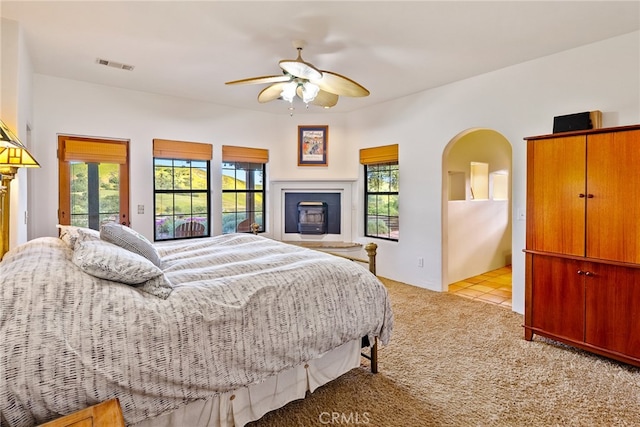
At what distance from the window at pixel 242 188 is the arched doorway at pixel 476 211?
289cm

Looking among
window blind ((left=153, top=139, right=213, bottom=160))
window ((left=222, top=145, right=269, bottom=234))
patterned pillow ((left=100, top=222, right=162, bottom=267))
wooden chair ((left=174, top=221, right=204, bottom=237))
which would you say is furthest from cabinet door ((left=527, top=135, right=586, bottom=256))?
wooden chair ((left=174, top=221, right=204, bottom=237))

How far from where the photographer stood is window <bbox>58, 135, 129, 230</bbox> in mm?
3891

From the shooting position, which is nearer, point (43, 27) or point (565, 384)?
point (565, 384)

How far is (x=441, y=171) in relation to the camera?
4270 millimetres

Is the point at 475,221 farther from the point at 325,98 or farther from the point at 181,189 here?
the point at 181,189

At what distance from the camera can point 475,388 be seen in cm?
220

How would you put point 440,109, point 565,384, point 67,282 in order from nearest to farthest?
1. point 67,282
2. point 565,384
3. point 440,109

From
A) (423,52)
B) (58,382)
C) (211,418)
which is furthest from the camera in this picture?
(423,52)

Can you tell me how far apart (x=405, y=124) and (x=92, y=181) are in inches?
165

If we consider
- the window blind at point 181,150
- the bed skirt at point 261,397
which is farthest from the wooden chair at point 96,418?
the window blind at point 181,150

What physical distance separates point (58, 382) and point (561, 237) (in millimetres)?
3295

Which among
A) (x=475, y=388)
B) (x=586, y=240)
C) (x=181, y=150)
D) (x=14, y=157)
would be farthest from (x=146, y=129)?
(x=586, y=240)

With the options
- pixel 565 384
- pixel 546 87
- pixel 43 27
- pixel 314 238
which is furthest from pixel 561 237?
pixel 43 27

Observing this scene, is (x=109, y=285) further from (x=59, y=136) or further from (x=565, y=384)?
(x=59, y=136)
